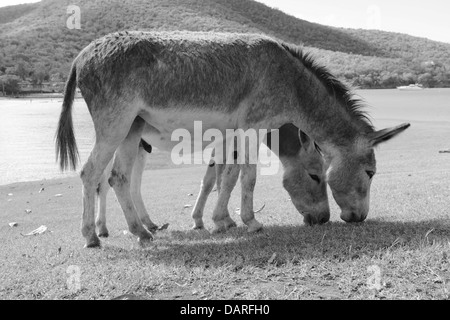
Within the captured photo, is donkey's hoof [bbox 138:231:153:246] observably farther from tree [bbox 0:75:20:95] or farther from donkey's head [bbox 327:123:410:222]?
tree [bbox 0:75:20:95]

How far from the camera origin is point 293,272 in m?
4.57

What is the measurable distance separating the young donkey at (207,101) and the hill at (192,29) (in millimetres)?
65130

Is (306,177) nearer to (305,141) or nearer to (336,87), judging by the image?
(305,141)

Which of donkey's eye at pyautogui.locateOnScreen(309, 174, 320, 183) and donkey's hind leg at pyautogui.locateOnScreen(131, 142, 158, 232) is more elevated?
donkey's eye at pyautogui.locateOnScreen(309, 174, 320, 183)

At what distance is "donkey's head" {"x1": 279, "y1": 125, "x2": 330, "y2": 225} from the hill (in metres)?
64.8

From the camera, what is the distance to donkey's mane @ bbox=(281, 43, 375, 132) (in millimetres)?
6477

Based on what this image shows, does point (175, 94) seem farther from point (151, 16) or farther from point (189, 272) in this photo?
point (151, 16)

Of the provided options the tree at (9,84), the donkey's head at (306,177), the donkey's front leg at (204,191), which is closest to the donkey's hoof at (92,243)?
the donkey's front leg at (204,191)

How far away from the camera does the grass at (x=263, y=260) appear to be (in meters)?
4.25

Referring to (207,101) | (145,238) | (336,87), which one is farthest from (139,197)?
(336,87)

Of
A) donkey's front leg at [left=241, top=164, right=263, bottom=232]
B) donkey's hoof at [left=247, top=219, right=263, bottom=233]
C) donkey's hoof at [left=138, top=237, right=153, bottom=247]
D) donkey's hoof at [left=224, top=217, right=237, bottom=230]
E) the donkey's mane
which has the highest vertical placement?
the donkey's mane

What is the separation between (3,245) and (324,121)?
17.4 ft

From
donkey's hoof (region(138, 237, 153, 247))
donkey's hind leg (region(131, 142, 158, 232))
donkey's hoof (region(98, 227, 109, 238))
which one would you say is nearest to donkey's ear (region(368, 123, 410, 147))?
donkey's hoof (region(138, 237, 153, 247))

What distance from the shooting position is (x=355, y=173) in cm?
627
